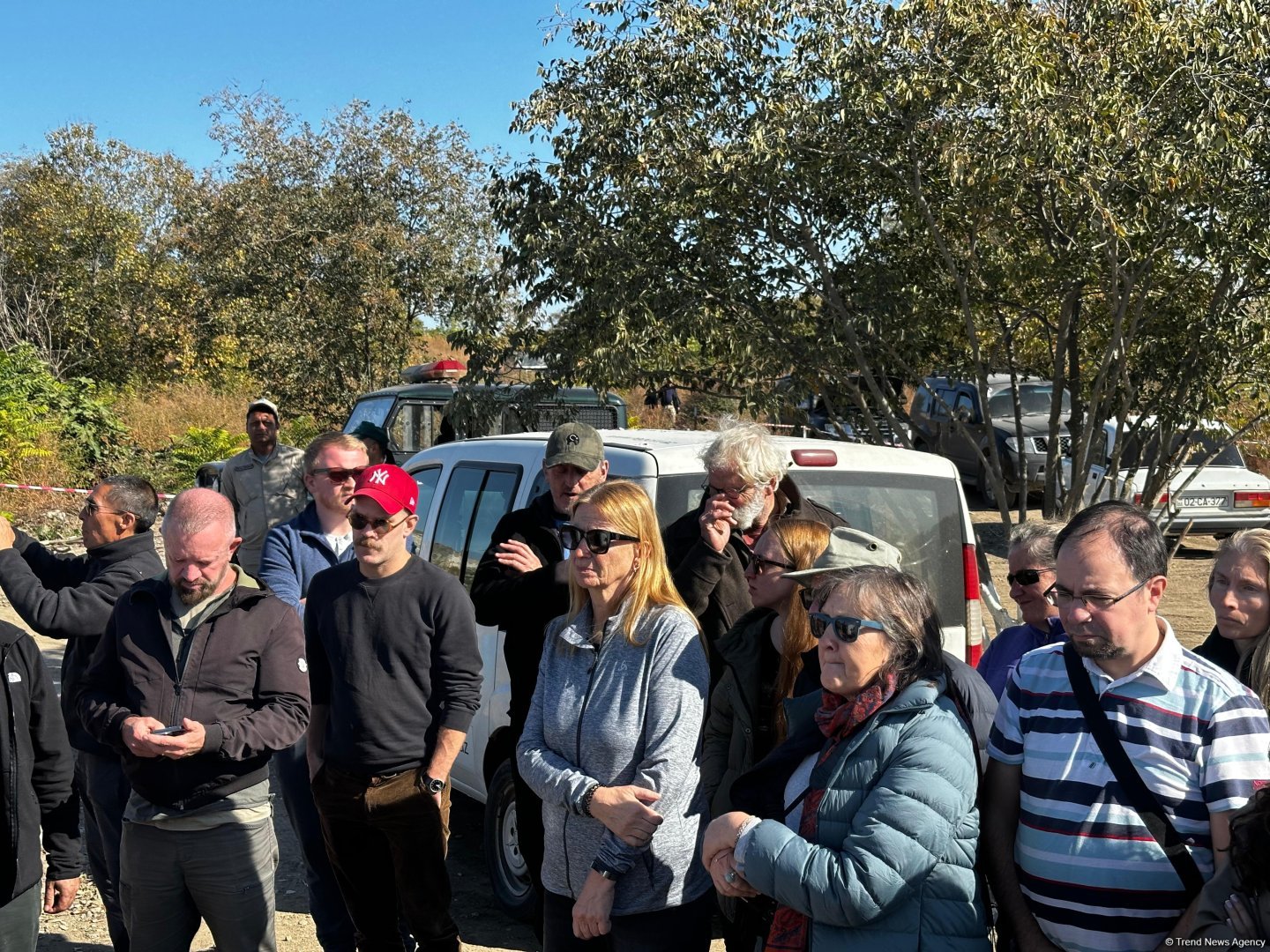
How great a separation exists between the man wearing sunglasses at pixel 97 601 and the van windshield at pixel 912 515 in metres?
2.60

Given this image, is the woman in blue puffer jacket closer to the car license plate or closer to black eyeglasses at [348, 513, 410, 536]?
black eyeglasses at [348, 513, 410, 536]

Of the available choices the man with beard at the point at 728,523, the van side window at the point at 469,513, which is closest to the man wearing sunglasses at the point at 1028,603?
the man with beard at the point at 728,523

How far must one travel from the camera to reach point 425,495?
619 centimetres

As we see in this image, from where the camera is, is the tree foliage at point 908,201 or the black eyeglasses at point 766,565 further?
the tree foliage at point 908,201

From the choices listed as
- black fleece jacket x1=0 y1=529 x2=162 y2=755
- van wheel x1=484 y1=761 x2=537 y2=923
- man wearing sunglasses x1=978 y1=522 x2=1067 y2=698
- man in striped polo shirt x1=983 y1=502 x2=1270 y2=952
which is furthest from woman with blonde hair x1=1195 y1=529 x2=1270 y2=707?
black fleece jacket x1=0 y1=529 x2=162 y2=755

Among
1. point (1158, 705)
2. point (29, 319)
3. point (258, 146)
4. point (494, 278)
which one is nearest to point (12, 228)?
point (29, 319)

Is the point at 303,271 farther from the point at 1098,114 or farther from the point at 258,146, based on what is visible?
the point at 1098,114

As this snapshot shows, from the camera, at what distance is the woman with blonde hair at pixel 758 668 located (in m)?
3.31

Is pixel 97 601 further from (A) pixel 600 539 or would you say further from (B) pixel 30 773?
(A) pixel 600 539

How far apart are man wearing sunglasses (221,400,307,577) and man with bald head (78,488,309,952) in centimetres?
380

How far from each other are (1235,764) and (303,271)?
59.3ft

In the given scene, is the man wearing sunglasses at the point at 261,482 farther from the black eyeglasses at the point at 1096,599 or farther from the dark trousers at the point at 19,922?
the black eyeglasses at the point at 1096,599

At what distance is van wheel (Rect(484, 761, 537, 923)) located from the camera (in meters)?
5.00

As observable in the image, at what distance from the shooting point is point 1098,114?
7.46m
